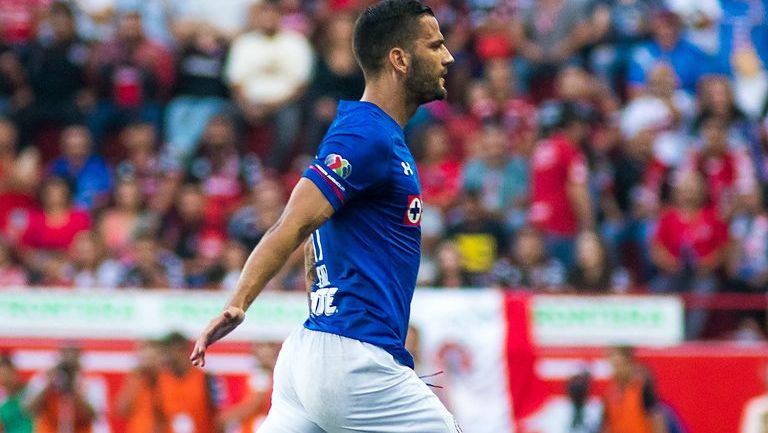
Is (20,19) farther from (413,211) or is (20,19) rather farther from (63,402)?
(413,211)

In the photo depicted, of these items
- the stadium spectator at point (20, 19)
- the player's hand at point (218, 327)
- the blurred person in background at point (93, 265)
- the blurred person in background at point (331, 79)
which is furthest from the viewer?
the stadium spectator at point (20, 19)

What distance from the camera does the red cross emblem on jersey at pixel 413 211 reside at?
5066 millimetres

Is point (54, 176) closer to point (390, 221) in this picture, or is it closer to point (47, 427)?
point (47, 427)

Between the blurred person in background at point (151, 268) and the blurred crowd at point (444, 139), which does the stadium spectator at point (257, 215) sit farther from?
the blurred person in background at point (151, 268)

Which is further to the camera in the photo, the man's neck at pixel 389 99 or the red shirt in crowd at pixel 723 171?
the red shirt in crowd at pixel 723 171

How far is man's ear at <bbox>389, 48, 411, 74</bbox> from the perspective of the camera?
5176 millimetres

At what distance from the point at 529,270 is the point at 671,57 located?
3.43m

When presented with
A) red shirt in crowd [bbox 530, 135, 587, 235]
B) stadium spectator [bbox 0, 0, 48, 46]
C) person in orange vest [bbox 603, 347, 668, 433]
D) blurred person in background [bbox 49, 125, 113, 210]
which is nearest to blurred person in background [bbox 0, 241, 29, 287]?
blurred person in background [bbox 49, 125, 113, 210]

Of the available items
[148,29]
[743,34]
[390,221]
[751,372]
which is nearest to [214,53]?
[148,29]

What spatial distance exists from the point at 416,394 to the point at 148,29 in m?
11.8

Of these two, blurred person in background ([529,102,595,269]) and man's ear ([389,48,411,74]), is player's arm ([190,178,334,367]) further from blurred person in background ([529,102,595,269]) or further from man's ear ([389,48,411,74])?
blurred person in background ([529,102,595,269])

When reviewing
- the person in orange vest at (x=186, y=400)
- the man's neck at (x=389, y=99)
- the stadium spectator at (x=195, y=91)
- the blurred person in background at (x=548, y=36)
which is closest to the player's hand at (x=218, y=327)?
the man's neck at (x=389, y=99)

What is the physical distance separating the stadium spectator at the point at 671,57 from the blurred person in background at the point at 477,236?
269cm

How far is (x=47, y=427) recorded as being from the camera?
11398 mm
